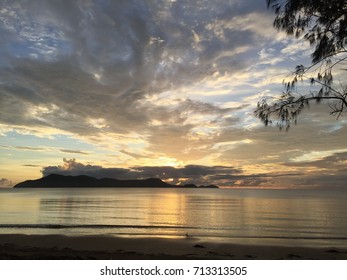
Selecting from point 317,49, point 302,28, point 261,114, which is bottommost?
point 261,114

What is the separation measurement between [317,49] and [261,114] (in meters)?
3.07

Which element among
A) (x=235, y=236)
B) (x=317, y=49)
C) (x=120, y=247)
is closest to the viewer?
(x=317, y=49)

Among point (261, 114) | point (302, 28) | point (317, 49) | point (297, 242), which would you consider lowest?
point (297, 242)

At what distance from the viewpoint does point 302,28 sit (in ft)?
39.0

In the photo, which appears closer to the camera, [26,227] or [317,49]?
[317,49]

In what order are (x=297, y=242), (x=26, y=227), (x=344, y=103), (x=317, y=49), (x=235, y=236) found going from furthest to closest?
1. (x=26, y=227)
2. (x=235, y=236)
3. (x=297, y=242)
4. (x=317, y=49)
5. (x=344, y=103)

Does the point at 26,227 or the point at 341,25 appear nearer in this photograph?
the point at 341,25

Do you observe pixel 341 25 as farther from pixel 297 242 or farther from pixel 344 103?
pixel 297 242

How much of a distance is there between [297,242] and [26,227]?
26324 mm
